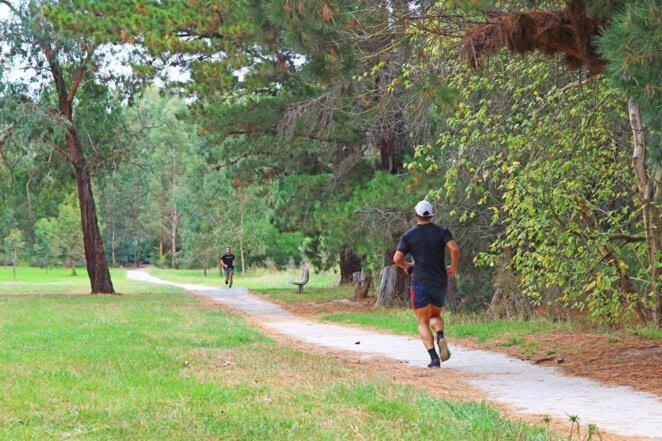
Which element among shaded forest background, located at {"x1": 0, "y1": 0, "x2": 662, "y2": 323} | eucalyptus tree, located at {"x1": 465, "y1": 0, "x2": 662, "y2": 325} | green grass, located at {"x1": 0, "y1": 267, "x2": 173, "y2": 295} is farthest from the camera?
green grass, located at {"x1": 0, "y1": 267, "x2": 173, "y2": 295}

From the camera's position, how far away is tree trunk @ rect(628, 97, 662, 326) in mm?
11297

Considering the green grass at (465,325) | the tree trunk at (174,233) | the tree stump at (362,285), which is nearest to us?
the green grass at (465,325)

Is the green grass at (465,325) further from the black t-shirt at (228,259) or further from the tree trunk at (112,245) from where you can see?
the tree trunk at (112,245)

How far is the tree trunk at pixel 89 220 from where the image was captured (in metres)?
32.5

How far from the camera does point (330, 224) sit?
861 inches

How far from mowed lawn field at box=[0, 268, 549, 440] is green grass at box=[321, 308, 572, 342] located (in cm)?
388

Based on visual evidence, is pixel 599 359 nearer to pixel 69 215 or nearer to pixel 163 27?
pixel 163 27

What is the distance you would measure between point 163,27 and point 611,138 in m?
11.0

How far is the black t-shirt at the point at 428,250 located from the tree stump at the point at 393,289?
12355 mm

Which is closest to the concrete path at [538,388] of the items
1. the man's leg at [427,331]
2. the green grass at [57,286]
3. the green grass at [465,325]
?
the man's leg at [427,331]

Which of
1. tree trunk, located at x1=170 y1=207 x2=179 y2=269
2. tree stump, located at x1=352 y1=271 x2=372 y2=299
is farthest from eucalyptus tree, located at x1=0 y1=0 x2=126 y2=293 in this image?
tree trunk, located at x1=170 y1=207 x2=179 y2=269

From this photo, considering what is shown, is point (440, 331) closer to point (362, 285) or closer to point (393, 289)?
point (393, 289)

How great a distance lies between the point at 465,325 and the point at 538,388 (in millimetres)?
7059

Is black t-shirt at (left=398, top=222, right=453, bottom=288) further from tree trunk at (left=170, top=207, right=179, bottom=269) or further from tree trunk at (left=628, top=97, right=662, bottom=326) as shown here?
tree trunk at (left=170, top=207, right=179, bottom=269)
